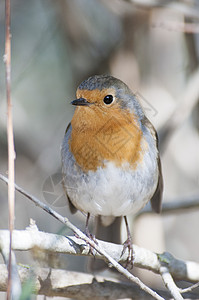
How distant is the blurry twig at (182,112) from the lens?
438 cm

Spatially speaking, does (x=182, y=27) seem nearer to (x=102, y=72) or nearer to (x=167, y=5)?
(x=167, y=5)

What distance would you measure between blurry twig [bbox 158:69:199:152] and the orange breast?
1320 mm

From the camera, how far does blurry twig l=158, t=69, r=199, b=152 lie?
14.4ft

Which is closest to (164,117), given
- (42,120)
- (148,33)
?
(148,33)

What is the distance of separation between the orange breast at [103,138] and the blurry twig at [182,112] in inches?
52.0

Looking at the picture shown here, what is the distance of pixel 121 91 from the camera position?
3098mm

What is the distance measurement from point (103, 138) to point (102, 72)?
225 cm

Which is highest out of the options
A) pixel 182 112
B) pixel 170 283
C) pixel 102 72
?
pixel 102 72

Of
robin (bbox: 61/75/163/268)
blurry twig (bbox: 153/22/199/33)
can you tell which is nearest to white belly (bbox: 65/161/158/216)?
robin (bbox: 61/75/163/268)

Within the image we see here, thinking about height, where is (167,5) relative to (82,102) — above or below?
above

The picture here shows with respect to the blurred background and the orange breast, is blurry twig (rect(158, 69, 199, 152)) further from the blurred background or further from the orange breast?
the orange breast

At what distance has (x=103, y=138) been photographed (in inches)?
118

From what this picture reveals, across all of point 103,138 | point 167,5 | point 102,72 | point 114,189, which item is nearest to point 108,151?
point 103,138

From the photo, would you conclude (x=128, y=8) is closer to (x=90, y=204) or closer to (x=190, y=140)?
(x=190, y=140)
